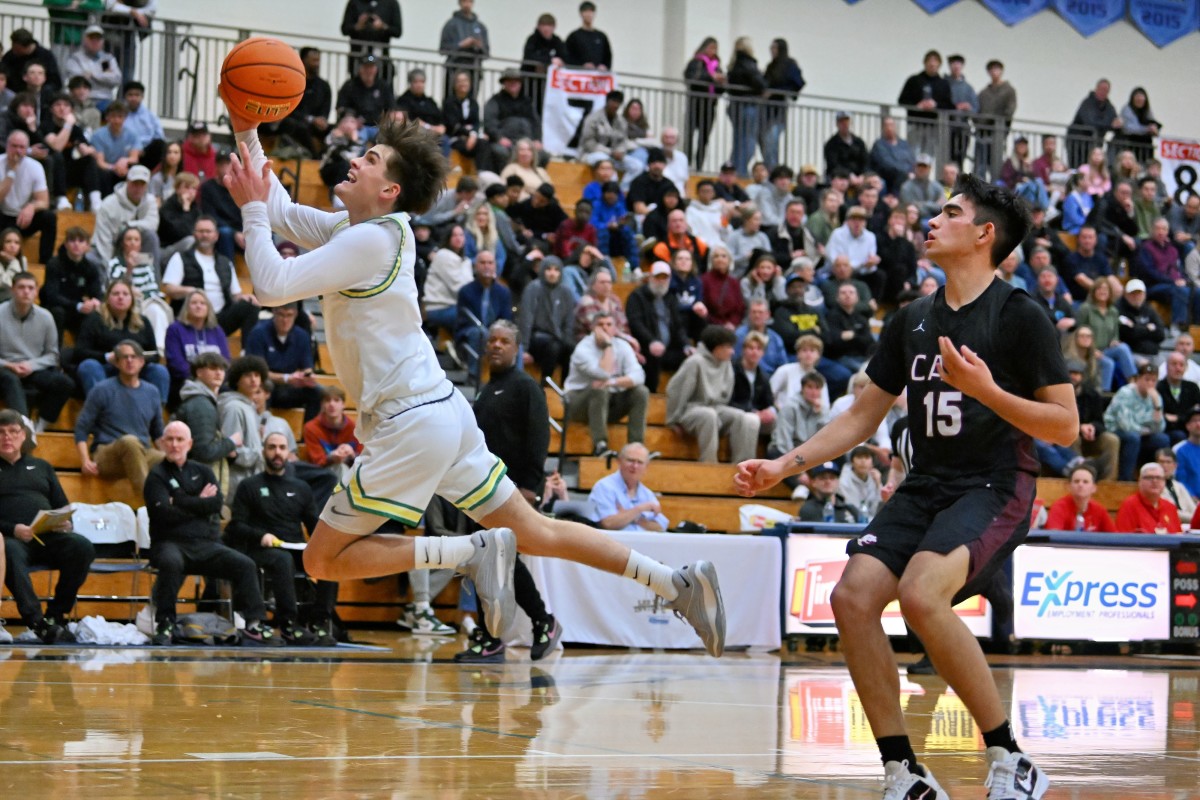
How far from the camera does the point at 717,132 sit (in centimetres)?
2428

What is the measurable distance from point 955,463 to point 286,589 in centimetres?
782

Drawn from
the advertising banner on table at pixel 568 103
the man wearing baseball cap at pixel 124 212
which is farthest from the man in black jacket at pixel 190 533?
the advertising banner on table at pixel 568 103

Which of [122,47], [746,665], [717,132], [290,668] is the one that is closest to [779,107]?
[717,132]

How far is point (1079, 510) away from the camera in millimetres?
14211

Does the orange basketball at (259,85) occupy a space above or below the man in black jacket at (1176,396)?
above

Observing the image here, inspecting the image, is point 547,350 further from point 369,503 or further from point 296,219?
Result: point 369,503

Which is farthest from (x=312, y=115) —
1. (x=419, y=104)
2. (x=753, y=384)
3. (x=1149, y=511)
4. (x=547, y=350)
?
(x=1149, y=511)

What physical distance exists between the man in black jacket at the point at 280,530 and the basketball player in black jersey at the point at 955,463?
7.17m

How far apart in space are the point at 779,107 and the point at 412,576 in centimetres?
1259

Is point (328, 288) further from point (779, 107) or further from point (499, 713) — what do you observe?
point (779, 107)

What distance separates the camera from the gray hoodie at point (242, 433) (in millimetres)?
12695

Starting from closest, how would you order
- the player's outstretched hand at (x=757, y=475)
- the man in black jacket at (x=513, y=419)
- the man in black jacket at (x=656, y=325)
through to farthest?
the player's outstretched hand at (x=757, y=475)
the man in black jacket at (x=513, y=419)
the man in black jacket at (x=656, y=325)

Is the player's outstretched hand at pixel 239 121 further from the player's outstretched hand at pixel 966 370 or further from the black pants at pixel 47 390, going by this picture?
the black pants at pixel 47 390

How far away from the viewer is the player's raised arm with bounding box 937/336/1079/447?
14.1 ft
